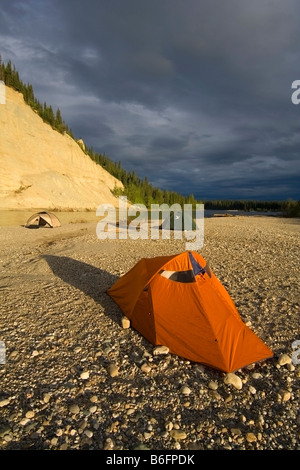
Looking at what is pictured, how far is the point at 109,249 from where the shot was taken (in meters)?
14.4

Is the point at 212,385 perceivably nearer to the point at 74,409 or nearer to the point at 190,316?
the point at 190,316

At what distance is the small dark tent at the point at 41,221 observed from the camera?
2564cm

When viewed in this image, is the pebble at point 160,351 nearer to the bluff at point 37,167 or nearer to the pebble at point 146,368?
the pebble at point 146,368

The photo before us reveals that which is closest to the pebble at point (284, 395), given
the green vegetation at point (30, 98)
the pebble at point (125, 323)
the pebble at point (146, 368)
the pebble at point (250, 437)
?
the pebble at point (250, 437)

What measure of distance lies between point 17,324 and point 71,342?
1.59 metres

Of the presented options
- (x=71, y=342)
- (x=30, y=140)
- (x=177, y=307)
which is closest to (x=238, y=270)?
(x=177, y=307)

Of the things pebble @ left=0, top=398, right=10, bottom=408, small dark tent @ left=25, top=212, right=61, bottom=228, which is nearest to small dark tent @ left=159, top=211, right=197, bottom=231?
small dark tent @ left=25, top=212, right=61, bottom=228

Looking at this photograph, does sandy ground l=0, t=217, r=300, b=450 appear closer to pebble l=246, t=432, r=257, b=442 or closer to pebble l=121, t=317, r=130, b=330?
pebble l=246, t=432, r=257, b=442

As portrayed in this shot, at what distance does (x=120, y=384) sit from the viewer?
4.12 meters

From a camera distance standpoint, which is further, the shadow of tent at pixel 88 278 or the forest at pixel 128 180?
the forest at pixel 128 180

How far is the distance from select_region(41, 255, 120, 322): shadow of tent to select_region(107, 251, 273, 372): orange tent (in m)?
0.81

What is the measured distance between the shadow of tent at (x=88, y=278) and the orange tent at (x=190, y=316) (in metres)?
0.81

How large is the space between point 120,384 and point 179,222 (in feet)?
61.7

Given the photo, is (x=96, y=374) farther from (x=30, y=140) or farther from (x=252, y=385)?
(x=30, y=140)
